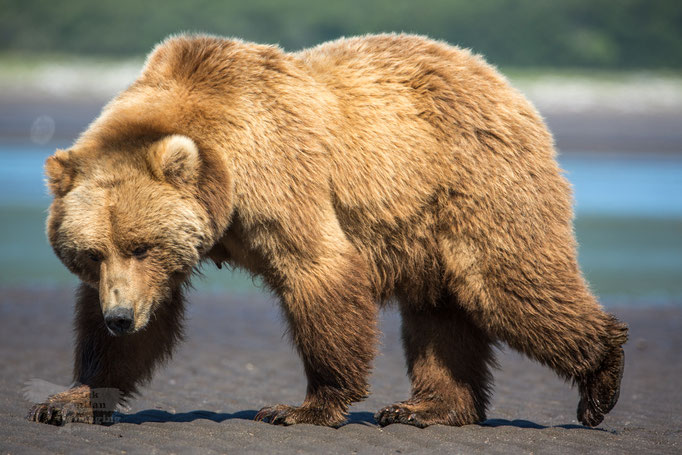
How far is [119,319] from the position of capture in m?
Result: 4.64

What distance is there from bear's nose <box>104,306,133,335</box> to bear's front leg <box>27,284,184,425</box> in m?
0.57

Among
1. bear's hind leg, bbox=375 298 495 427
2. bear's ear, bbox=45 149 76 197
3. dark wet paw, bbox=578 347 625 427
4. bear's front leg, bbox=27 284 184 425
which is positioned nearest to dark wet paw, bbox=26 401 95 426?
bear's front leg, bbox=27 284 184 425

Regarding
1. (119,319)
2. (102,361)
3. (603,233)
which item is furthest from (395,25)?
(119,319)

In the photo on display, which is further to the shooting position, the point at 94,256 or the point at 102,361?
the point at 102,361

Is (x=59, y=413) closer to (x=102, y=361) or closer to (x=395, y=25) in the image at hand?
(x=102, y=361)

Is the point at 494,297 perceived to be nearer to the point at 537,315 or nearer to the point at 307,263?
the point at 537,315

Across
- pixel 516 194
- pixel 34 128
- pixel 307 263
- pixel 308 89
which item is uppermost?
pixel 308 89

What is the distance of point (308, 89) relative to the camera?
17.4 feet

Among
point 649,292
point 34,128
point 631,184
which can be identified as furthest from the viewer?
point 34,128

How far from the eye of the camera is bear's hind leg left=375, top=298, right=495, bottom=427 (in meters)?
5.69

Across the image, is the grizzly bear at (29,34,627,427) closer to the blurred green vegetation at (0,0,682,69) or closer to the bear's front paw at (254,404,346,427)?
the bear's front paw at (254,404,346,427)

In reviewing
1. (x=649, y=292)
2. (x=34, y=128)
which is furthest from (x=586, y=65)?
(x=649, y=292)

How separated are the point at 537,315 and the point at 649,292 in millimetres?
7886

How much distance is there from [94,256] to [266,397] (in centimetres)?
257
